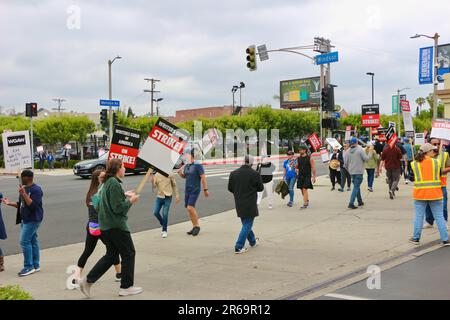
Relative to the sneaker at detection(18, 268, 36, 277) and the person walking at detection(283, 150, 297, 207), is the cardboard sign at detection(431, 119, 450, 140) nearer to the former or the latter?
the person walking at detection(283, 150, 297, 207)

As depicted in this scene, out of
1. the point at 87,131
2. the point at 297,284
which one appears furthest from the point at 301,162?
the point at 87,131

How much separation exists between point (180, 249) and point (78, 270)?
8.11 feet

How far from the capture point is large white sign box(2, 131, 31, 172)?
24.7 ft

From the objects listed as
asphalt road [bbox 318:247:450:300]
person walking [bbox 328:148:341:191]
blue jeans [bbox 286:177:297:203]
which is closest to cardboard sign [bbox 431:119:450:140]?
asphalt road [bbox 318:247:450:300]

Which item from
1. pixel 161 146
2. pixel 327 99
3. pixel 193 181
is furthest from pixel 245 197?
pixel 327 99

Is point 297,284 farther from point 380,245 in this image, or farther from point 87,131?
point 87,131

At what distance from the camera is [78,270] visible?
6.63 metres

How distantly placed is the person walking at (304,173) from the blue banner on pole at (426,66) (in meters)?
A: 15.6

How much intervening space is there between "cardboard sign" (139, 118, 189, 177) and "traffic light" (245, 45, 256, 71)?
15051mm

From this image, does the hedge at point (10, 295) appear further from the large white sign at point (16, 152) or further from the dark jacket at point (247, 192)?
the dark jacket at point (247, 192)

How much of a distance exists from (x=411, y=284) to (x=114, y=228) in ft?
12.0

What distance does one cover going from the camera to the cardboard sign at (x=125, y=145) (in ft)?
22.1

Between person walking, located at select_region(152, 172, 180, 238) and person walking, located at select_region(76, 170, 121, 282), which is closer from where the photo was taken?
person walking, located at select_region(76, 170, 121, 282)

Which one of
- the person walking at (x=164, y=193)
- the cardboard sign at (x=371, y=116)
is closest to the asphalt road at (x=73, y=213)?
the person walking at (x=164, y=193)
